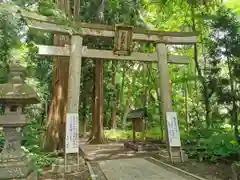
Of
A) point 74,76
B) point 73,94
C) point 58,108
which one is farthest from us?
point 58,108

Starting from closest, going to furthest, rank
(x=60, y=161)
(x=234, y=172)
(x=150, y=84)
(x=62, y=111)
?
(x=234, y=172) → (x=60, y=161) → (x=62, y=111) → (x=150, y=84)

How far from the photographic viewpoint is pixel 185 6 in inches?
512

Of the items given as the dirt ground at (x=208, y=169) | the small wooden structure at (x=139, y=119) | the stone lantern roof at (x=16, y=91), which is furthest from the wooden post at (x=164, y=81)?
the stone lantern roof at (x=16, y=91)

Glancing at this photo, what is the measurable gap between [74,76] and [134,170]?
3454 mm

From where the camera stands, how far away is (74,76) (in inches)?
290

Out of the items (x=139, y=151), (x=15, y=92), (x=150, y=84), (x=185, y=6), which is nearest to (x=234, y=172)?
(x=139, y=151)

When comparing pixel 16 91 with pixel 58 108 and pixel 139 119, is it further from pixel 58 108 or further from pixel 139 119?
pixel 139 119

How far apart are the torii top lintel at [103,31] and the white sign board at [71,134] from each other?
2680 millimetres

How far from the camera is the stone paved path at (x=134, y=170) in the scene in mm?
5844

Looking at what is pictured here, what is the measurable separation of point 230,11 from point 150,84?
8.45 meters

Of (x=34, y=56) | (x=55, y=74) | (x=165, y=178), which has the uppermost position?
(x=34, y=56)

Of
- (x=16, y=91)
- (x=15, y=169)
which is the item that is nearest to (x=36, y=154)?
A: (x=15, y=169)

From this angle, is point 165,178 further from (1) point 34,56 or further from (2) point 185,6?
(1) point 34,56

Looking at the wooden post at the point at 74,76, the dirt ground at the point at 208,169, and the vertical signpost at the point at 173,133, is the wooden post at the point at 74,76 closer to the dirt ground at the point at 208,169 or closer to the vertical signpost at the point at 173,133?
the vertical signpost at the point at 173,133
